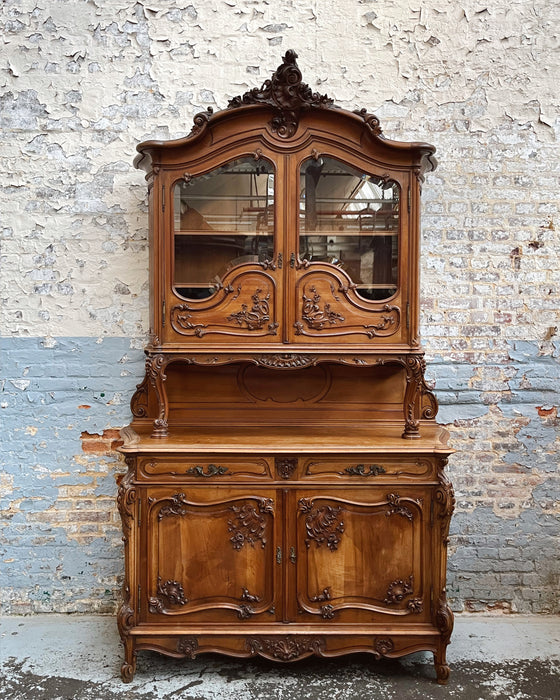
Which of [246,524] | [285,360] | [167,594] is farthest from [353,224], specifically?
[167,594]

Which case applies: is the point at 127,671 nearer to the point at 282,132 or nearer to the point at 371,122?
the point at 282,132

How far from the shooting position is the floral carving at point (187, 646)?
2.66m

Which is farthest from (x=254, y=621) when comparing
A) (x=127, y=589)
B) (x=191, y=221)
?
(x=191, y=221)

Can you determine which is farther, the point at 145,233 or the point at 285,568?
the point at 145,233

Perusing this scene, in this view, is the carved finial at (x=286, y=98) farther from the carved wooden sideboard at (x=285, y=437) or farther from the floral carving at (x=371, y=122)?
the floral carving at (x=371, y=122)

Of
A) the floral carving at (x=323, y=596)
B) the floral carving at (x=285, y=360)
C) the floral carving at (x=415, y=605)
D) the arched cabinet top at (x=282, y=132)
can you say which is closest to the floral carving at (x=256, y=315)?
the floral carving at (x=285, y=360)

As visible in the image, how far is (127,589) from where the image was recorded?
2.66 m

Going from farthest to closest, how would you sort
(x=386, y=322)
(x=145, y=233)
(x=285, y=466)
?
(x=145, y=233), (x=386, y=322), (x=285, y=466)

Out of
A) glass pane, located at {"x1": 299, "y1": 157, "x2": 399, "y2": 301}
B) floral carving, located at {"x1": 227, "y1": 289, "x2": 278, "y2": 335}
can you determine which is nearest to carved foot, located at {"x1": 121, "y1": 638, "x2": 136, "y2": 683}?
floral carving, located at {"x1": 227, "y1": 289, "x2": 278, "y2": 335}

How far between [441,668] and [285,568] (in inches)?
32.4

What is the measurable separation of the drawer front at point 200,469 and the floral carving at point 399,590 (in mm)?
738

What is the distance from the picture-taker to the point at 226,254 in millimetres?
2773

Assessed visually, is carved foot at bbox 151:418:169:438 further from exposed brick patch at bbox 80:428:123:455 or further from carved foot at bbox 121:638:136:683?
carved foot at bbox 121:638:136:683

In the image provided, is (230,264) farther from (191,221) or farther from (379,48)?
(379,48)
